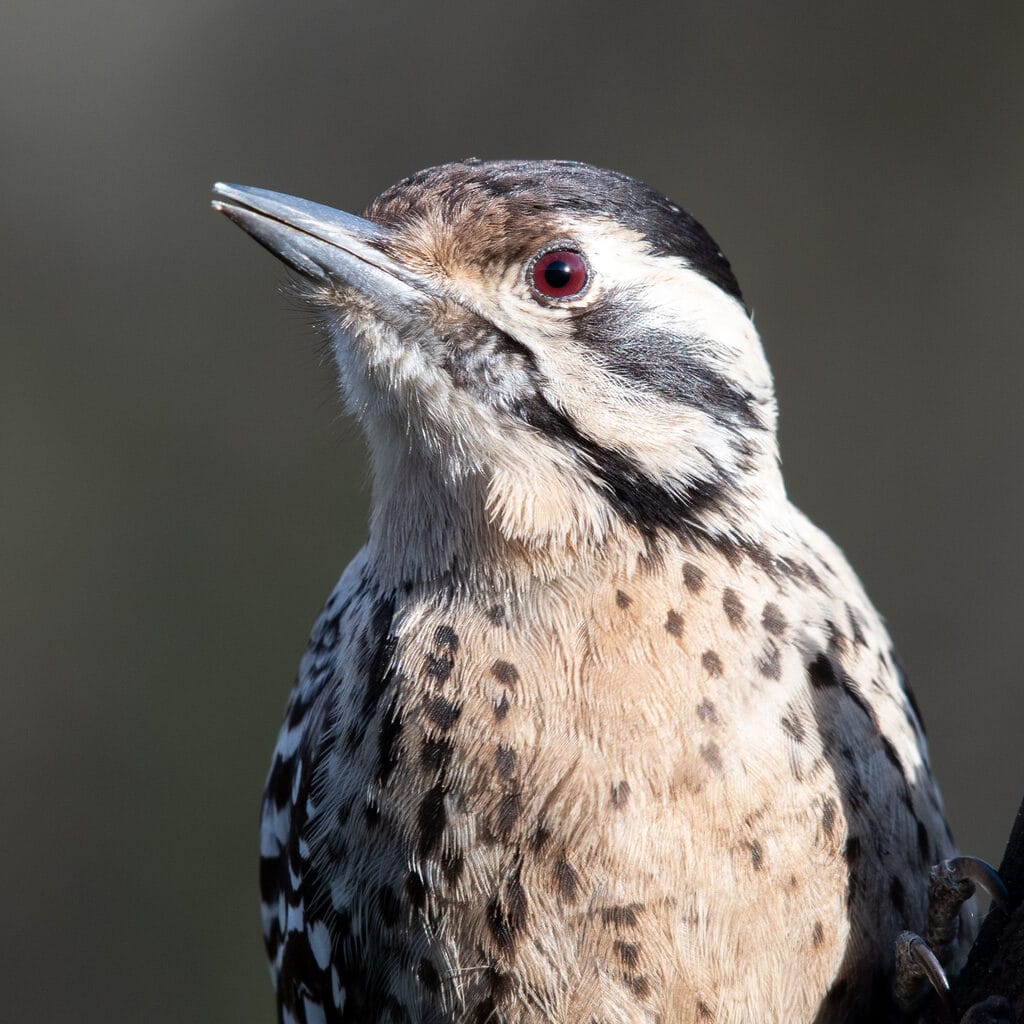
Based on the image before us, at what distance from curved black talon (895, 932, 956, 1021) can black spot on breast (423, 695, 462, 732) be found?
1.04 meters

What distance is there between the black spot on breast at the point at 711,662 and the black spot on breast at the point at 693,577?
0.14m

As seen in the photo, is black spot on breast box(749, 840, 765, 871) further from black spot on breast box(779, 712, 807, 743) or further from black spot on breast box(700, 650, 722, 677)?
black spot on breast box(700, 650, 722, 677)

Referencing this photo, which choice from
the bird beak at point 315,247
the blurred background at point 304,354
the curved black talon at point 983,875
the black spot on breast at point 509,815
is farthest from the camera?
the blurred background at point 304,354

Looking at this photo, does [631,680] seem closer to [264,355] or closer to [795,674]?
[795,674]

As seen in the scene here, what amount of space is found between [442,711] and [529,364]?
0.75 m

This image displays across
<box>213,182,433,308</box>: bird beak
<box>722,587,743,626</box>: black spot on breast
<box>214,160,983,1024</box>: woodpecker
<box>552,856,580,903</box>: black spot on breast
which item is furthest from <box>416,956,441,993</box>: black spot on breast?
<box>213,182,433,308</box>: bird beak

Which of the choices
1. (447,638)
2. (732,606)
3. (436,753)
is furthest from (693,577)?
(436,753)

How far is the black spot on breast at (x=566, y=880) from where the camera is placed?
3260mm

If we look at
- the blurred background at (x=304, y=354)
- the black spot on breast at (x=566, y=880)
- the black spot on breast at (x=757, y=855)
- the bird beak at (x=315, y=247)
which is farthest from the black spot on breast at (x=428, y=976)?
the blurred background at (x=304, y=354)

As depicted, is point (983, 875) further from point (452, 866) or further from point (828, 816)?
point (452, 866)

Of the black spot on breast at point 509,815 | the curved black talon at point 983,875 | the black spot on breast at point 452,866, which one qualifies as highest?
the curved black talon at point 983,875

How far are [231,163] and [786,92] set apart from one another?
11.0 feet

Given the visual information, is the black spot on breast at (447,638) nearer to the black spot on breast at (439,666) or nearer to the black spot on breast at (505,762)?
the black spot on breast at (439,666)

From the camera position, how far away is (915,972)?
3.38 m
